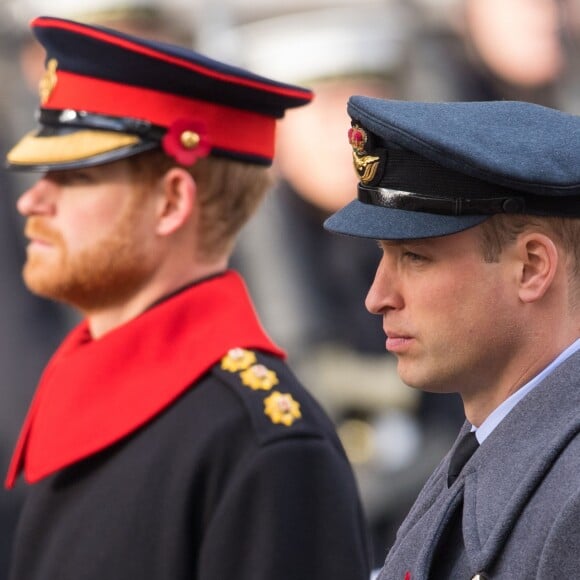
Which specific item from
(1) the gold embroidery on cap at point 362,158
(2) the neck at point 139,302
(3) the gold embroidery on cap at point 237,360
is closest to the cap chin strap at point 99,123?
(2) the neck at point 139,302

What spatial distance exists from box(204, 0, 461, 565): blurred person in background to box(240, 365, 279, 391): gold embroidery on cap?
335 centimetres

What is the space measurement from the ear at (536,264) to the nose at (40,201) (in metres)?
1.30

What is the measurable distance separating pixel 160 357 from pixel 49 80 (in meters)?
0.69

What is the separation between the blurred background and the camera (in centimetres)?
631

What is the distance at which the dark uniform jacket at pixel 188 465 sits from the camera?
307cm

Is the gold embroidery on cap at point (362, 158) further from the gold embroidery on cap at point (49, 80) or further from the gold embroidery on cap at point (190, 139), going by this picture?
the gold embroidery on cap at point (49, 80)

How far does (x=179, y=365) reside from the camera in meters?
3.30

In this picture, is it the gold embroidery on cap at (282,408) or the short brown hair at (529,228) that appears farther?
the gold embroidery on cap at (282,408)

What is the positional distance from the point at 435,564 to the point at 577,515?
0.35 m

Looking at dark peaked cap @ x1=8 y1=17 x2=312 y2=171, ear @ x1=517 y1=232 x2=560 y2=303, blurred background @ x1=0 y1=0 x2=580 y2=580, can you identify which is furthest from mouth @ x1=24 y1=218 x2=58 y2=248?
blurred background @ x1=0 y1=0 x2=580 y2=580

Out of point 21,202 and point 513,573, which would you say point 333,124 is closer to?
point 21,202

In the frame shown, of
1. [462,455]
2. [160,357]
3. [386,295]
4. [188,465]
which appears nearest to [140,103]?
[160,357]

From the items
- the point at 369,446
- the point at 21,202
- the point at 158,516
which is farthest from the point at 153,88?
the point at 369,446

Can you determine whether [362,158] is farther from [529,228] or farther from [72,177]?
[72,177]
